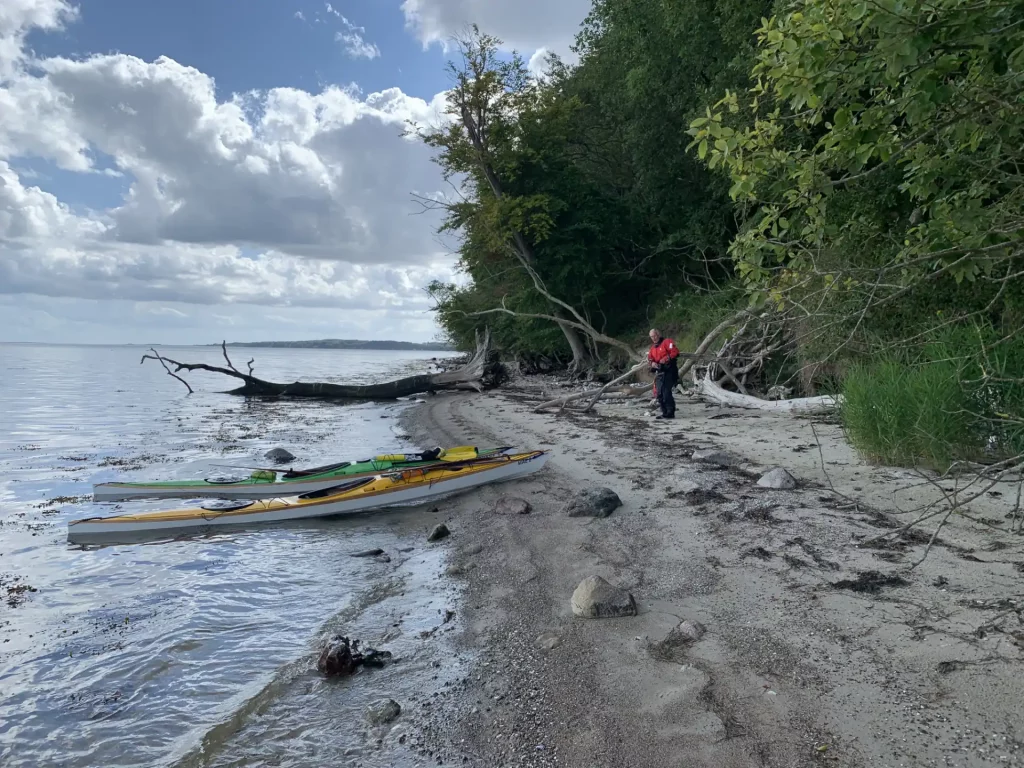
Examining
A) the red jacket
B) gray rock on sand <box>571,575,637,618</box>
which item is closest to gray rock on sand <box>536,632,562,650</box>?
gray rock on sand <box>571,575,637,618</box>

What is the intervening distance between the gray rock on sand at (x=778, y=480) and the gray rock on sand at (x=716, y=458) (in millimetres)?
1136

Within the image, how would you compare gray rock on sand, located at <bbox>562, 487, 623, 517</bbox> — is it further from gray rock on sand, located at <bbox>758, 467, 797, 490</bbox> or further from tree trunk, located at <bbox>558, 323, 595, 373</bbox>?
tree trunk, located at <bbox>558, 323, 595, 373</bbox>

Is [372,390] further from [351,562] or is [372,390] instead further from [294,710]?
[294,710]

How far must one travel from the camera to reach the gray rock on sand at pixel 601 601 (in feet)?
14.0

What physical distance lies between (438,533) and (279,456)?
6764 mm

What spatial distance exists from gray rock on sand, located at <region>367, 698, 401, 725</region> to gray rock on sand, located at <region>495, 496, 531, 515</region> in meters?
3.65

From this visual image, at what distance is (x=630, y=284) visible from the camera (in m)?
25.0

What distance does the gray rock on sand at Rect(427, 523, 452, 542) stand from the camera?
689 cm

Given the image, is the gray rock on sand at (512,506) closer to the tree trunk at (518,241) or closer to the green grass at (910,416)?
the green grass at (910,416)

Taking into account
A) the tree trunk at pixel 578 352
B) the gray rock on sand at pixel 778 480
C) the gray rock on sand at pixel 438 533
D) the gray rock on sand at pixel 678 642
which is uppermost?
the tree trunk at pixel 578 352

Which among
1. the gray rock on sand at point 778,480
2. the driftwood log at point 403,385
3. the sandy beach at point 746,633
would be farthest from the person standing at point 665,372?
the driftwood log at point 403,385

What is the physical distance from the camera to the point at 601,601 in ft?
14.2

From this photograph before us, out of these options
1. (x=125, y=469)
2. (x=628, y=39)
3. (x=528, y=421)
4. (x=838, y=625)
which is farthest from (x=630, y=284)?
(x=838, y=625)

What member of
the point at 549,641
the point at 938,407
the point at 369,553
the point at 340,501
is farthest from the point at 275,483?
the point at 938,407
